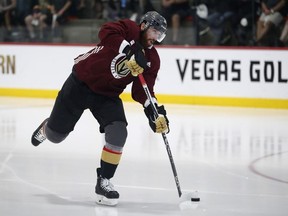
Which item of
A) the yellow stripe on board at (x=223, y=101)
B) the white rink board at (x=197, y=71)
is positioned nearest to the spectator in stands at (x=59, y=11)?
the white rink board at (x=197, y=71)

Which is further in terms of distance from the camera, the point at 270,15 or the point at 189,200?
the point at 270,15

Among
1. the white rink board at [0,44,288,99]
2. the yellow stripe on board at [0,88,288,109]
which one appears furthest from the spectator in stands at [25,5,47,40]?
the yellow stripe on board at [0,88,288,109]

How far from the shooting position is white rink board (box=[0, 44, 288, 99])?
11.0 m

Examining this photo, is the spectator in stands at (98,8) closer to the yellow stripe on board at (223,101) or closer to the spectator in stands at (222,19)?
the yellow stripe on board at (223,101)

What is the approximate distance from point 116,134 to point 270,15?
670 centimetres

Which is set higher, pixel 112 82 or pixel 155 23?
pixel 155 23

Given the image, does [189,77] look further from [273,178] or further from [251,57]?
[273,178]

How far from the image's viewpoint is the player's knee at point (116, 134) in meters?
5.07

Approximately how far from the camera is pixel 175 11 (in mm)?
12055

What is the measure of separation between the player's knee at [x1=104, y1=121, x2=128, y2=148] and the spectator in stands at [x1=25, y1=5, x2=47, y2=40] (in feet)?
26.4

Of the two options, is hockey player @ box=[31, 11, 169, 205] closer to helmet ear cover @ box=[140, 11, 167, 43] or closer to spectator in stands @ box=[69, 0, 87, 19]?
helmet ear cover @ box=[140, 11, 167, 43]

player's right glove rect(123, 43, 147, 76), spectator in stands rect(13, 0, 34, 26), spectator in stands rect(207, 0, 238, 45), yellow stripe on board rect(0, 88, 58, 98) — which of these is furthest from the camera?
spectator in stands rect(13, 0, 34, 26)

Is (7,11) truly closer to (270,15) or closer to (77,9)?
(77,9)

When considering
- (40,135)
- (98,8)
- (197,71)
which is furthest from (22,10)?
(40,135)
